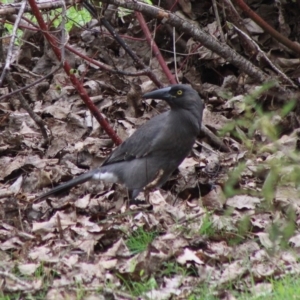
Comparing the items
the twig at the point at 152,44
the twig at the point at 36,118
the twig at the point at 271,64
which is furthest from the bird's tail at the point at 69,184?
the twig at the point at 271,64

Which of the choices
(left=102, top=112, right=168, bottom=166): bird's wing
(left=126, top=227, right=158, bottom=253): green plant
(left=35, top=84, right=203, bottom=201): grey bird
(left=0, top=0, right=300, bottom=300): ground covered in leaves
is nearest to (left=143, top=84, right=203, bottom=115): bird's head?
(left=35, top=84, right=203, bottom=201): grey bird

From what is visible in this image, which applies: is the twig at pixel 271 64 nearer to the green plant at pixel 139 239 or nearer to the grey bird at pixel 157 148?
the grey bird at pixel 157 148

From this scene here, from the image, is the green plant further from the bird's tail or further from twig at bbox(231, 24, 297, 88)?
twig at bbox(231, 24, 297, 88)

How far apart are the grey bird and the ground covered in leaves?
0.17 meters

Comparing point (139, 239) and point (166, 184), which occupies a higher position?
point (139, 239)

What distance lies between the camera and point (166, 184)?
7.27m

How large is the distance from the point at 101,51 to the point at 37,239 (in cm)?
387

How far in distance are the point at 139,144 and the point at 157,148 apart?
21 cm

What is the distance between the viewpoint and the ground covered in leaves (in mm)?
4703

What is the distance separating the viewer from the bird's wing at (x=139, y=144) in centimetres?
720

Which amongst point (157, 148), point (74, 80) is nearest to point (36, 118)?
point (74, 80)

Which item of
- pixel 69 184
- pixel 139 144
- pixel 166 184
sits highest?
pixel 139 144

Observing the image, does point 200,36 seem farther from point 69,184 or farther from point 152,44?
point 69,184

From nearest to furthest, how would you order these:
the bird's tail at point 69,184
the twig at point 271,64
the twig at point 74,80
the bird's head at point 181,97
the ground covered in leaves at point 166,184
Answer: the ground covered in leaves at point 166,184
the twig at point 74,80
the bird's tail at point 69,184
the bird's head at point 181,97
the twig at point 271,64
